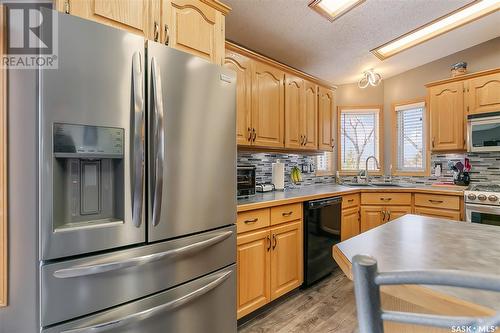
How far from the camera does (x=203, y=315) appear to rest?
1.40 meters

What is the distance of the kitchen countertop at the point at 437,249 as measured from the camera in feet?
2.03

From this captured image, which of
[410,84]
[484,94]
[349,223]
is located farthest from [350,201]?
[410,84]

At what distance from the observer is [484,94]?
2967mm

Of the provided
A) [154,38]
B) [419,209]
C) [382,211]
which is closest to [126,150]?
[154,38]

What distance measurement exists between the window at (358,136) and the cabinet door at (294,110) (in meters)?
1.43

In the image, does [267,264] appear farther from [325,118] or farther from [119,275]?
[325,118]

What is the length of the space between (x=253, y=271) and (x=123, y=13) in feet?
6.00

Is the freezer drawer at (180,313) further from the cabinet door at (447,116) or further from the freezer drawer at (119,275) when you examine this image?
the cabinet door at (447,116)

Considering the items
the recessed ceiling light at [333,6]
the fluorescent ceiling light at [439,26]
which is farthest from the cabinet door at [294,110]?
the fluorescent ceiling light at [439,26]

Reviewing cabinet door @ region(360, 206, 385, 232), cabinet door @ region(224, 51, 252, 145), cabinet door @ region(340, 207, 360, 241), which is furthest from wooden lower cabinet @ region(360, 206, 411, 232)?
cabinet door @ region(224, 51, 252, 145)

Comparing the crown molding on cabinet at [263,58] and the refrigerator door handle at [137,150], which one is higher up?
the crown molding on cabinet at [263,58]

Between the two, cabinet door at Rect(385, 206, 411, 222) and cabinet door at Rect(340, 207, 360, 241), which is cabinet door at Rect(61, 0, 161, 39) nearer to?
cabinet door at Rect(340, 207, 360, 241)

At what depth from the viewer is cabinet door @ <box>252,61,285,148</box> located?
237 centimetres

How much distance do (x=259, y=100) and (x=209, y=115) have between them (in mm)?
1060
